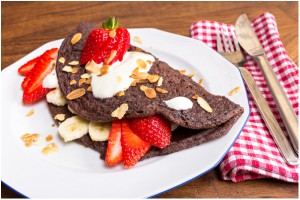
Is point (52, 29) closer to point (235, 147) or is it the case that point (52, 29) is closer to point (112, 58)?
point (112, 58)

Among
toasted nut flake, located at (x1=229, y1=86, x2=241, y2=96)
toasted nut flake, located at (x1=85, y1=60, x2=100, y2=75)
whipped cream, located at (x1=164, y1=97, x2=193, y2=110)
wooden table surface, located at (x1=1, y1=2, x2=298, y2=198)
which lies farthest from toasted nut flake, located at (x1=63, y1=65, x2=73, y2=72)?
toasted nut flake, located at (x1=229, y1=86, x2=241, y2=96)

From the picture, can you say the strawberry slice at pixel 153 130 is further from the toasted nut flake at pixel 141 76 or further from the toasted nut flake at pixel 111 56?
the toasted nut flake at pixel 111 56

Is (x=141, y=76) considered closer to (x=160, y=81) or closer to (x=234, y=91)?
(x=160, y=81)

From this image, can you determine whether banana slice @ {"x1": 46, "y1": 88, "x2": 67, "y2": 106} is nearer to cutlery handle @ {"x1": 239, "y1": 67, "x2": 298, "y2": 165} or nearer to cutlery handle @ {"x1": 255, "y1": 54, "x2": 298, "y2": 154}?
cutlery handle @ {"x1": 239, "y1": 67, "x2": 298, "y2": 165}

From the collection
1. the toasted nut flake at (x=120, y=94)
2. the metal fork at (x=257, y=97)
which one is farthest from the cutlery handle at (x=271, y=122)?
the toasted nut flake at (x=120, y=94)

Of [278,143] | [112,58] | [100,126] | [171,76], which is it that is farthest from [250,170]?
[112,58]

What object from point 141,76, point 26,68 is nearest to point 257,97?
point 141,76
